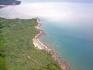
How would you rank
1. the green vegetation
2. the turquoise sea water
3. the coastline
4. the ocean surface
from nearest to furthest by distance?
the green vegetation, the coastline, the turquoise sea water, the ocean surface

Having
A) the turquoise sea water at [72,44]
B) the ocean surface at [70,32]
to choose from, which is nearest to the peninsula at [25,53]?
the turquoise sea water at [72,44]

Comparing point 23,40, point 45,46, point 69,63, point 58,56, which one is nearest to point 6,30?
point 23,40

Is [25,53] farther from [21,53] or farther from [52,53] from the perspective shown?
[52,53]

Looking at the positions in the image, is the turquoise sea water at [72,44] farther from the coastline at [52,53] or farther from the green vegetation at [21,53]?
the green vegetation at [21,53]

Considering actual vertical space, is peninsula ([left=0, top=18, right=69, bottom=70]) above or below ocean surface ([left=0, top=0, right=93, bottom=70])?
above

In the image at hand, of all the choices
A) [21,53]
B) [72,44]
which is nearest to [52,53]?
[21,53]

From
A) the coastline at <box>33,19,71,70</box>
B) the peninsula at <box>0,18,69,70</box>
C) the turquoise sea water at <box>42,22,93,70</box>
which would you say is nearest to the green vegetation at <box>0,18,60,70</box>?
the peninsula at <box>0,18,69,70</box>

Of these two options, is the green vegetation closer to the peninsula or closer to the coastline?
the peninsula
